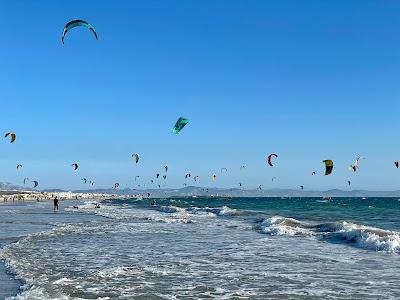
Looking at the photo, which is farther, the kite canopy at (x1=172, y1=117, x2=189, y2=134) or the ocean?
the kite canopy at (x1=172, y1=117, x2=189, y2=134)

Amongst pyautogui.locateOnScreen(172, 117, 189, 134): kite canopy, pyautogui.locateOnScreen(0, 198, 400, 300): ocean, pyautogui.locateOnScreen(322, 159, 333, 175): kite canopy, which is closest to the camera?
pyautogui.locateOnScreen(0, 198, 400, 300): ocean

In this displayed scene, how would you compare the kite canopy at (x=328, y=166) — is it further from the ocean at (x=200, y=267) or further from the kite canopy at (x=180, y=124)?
the kite canopy at (x=180, y=124)

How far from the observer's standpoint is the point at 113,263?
14727 mm

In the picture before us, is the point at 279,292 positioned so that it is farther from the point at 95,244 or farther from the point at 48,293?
the point at 95,244

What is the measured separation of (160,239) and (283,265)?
8454mm

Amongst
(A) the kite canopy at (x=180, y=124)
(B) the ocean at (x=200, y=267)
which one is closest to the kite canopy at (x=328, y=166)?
(B) the ocean at (x=200, y=267)

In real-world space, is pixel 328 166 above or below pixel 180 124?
below

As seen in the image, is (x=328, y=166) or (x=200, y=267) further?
(x=328, y=166)

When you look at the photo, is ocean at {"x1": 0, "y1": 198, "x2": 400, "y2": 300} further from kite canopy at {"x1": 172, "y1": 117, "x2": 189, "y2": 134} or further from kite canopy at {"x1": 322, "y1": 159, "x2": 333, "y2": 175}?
kite canopy at {"x1": 172, "y1": 117, "x2": 189, "y2": 134}

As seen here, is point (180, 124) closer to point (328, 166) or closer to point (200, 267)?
point (328, 166)

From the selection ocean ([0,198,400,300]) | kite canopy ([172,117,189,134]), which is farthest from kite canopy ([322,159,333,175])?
kite canopy ([172,117,189,134])

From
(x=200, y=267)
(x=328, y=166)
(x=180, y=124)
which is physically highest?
(x=180, y=124)

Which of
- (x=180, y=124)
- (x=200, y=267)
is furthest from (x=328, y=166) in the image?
(x=200, y=267)

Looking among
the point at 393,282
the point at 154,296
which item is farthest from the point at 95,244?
the point at 393,282
